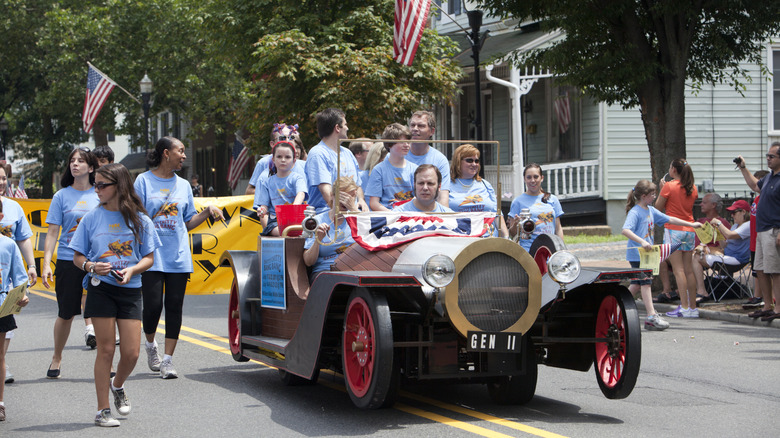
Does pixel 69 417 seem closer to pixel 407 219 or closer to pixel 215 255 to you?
pixel 407 219

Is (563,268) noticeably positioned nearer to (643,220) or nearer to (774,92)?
(643,220)

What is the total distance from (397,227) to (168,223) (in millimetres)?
2334

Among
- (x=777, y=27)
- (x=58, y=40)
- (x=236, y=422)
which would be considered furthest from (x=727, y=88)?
(x=58, y=40)

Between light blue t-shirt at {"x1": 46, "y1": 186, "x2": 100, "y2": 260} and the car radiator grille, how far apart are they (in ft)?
13.4

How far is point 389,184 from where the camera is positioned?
8.51 meters

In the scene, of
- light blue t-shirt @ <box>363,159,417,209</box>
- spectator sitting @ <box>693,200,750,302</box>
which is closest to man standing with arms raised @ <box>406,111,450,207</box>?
light blue t-shirt @ <box>363,159,417,209</box>

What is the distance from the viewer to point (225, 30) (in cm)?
2239

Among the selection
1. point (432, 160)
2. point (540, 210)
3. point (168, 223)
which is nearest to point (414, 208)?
point (432, 160)

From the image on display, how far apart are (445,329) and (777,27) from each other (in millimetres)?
10418

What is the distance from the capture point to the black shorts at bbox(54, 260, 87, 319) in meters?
8.99

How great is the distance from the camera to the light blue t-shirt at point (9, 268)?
23.0 feet

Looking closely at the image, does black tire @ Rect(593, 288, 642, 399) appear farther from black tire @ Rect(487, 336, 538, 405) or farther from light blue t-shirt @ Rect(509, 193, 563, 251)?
light blue t-shirt @ Rect(509, 193, 563, 251)

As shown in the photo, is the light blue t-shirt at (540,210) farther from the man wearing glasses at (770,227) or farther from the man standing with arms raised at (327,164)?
the man wearing glasses at (770,227)

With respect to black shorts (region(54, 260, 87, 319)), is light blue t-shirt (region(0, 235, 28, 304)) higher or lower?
higher
